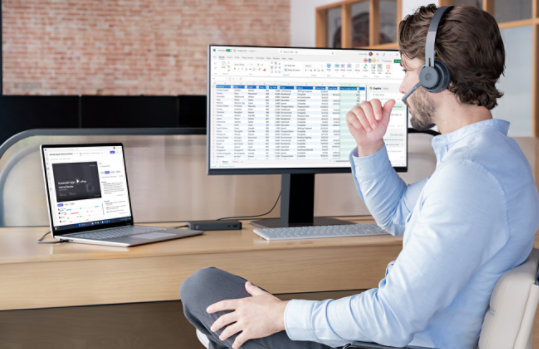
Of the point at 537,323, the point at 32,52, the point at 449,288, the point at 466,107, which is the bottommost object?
the point at 537,323

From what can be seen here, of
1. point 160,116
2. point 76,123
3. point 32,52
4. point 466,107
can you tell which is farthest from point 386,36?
point 466,107

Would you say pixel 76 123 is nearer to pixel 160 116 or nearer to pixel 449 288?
pixel 160 116

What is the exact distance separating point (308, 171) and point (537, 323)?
29.7 inches

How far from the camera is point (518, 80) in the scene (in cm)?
580

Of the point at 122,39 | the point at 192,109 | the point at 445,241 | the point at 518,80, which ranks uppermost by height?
the point at 122,39

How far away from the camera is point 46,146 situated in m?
1.78

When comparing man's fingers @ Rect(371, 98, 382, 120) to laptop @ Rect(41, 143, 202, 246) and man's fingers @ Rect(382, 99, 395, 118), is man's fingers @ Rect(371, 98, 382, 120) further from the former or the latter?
laptop @ Rect(41, 143, 202, 246)

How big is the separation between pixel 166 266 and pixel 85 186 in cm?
39

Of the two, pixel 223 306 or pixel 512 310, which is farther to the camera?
pixel 223 306

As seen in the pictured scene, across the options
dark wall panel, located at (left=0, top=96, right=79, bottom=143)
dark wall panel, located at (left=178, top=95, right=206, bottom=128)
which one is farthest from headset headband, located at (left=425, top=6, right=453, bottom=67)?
dark wall panel, located at (left=178, top=95, right=206, bottom=128)

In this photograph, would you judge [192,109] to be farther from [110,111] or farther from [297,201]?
[297,201]

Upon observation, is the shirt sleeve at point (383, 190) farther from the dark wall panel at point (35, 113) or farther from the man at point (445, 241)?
the dark wall panel at point (35, 113)

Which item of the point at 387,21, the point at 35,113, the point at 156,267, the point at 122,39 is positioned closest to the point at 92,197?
the point at 156,267

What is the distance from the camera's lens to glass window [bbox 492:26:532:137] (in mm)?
5699
